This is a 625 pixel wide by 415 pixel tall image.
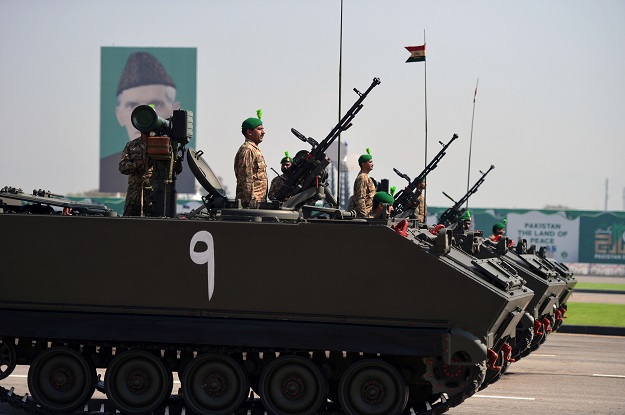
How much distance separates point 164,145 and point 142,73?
49873 millimetres

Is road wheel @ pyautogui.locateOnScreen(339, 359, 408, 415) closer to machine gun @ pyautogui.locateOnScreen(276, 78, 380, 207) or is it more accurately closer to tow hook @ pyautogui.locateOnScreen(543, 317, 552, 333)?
machine gun @ pyautogui.locateOnScreen(276, 78, 380, 207)

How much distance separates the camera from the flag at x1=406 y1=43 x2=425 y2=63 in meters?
22.3

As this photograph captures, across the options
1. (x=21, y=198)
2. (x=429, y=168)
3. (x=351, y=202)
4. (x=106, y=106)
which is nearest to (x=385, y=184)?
(x=351, y=202)

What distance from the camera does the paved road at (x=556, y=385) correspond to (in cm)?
1495

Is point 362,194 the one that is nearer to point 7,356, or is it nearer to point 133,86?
point 7,356

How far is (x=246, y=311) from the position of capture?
12.7 metres

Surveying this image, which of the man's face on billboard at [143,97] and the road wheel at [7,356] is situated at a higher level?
the man's face on billboard at [143,97]

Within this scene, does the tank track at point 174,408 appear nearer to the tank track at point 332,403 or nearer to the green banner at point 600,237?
the tank track at point 332,403

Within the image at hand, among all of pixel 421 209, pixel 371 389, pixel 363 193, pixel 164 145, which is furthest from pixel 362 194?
pixel 371 389

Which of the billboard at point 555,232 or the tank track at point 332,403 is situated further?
the billboard at point 555,232

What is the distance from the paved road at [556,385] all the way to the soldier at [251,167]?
2.83 meters

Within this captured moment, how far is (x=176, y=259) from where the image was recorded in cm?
1284

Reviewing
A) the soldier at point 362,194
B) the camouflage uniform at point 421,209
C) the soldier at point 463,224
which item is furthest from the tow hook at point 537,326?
the camouflage uniform at point 421,209

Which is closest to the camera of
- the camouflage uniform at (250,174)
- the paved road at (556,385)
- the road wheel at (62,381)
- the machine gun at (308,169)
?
the road wheel at (62,381)
